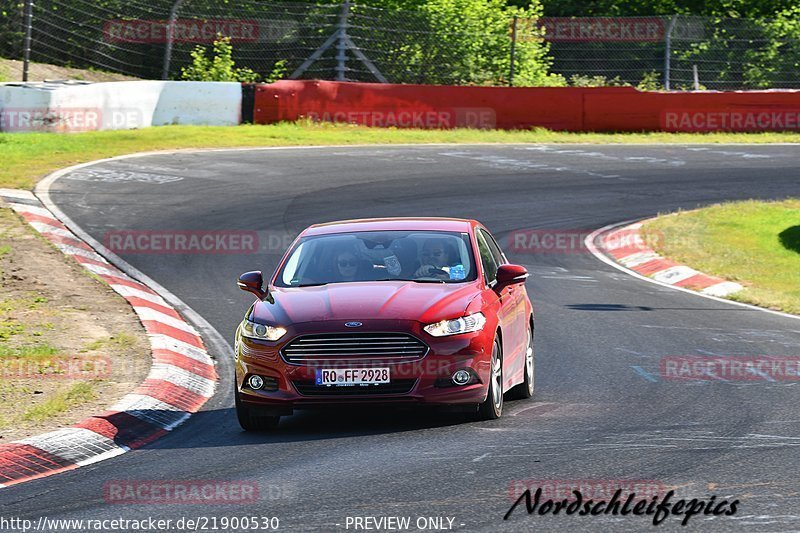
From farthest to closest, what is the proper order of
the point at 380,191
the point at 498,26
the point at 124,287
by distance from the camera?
the point at 498,26
the point at 380,191
the point at 124,287

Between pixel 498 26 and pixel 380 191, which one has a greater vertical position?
pixel 498 26

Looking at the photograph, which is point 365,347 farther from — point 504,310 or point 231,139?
point 231,139

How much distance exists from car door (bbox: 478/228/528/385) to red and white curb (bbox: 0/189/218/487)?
246 cm

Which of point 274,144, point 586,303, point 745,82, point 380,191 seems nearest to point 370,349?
point 586,303

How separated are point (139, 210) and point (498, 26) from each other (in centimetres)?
1952

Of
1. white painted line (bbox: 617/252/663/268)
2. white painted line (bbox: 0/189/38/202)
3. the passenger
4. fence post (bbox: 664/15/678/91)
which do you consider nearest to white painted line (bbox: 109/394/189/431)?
the passenger

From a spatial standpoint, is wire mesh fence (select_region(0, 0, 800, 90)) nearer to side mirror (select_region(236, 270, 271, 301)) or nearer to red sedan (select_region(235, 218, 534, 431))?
side mirror (select_region(236, 270, 271, 301))

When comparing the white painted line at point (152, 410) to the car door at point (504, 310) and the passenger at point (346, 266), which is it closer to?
the passenger at point (346, 266)

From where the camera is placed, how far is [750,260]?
19.3 meters

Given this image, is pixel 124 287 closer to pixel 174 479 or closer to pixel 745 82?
pixel 174 479

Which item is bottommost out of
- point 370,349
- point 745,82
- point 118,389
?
point 118,389

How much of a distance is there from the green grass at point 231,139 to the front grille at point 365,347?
13.6 m

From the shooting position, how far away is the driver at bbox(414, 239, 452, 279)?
33.1 ft

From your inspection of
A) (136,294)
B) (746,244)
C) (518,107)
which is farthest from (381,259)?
(518,107)
